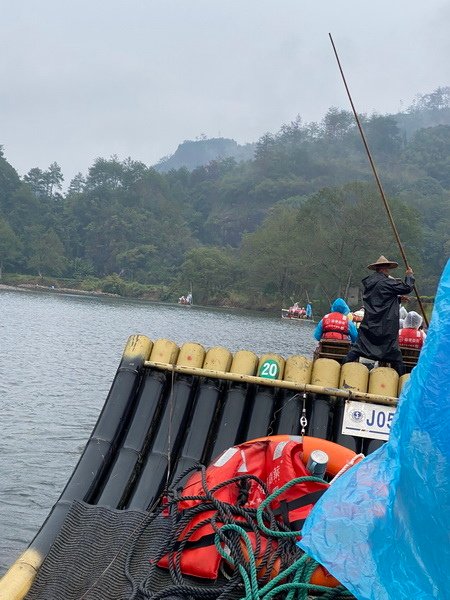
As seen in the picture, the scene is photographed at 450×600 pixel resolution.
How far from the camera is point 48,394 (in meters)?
14.7

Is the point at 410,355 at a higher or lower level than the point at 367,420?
higher

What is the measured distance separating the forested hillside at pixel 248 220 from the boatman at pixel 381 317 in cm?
5703

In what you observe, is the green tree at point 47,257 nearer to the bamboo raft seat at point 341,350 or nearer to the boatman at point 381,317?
Answer: the bamboo raft seat at point 341,350

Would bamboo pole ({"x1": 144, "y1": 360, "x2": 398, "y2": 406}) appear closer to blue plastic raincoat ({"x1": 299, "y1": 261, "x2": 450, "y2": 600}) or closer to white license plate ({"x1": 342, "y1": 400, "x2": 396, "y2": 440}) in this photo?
white license plate ({"x1": 342, "y1": 400, "x2": 396, "y2": 440})

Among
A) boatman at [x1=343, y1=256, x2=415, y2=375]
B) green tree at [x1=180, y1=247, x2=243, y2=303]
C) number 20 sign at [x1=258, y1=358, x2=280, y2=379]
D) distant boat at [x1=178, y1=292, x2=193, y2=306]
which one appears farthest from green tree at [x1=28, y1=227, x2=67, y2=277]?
number 20 sign at [x1=258, y1=358, x2=280, y2=379]

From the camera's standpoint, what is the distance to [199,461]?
5422 mm

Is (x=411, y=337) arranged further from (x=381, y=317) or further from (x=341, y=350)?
(x=381, y=317)

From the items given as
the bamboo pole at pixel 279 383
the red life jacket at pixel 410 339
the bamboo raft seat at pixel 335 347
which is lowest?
the bamboo pole at pixel 279 383

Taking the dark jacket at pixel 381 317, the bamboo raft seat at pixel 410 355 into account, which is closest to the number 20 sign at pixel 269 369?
→ the dark jacket at pixel 381 317

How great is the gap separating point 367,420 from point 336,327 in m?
4.57

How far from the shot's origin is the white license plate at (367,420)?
5566mm

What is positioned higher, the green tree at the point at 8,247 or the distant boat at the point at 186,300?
the green tree at the point at 8,247

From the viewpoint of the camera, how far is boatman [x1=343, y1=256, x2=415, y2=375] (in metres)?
7.59

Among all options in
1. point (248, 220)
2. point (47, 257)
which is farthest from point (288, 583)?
point (248, 220)
